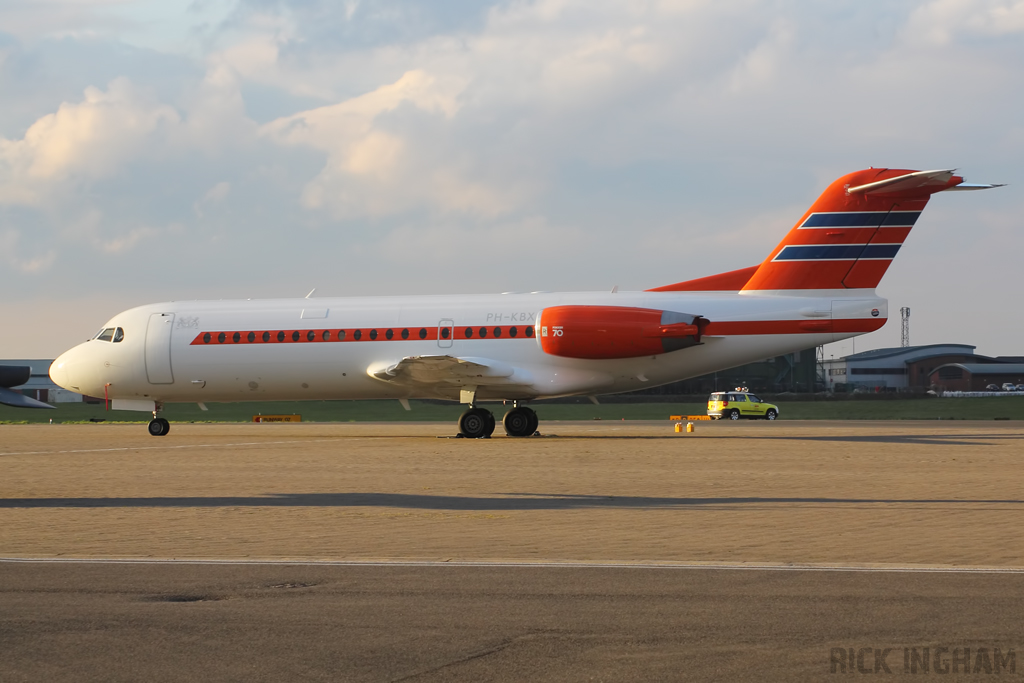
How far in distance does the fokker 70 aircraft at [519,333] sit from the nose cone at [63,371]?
0.56ft

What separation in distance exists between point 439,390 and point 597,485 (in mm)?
14379

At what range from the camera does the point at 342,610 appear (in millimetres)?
7207

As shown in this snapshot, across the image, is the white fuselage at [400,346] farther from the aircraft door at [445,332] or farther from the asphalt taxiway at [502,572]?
the asphalt taxiway at [502,572]

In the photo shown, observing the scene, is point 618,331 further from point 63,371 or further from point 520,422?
point 63,371

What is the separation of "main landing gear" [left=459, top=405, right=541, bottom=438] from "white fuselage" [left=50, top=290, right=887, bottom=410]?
0.58 m

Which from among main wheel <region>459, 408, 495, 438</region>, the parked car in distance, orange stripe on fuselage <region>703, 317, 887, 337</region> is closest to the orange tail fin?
orange stripe on fuselage <region>703, 317, 887, 337</region>

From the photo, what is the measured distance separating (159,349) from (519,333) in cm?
1068

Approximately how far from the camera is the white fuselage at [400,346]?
2738 centimetres

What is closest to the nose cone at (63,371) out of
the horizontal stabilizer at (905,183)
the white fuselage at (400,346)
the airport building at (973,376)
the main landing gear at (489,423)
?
the white fuselage at (400,346)

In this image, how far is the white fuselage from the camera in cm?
2738

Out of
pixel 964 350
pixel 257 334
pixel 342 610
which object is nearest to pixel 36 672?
pixel 342 610

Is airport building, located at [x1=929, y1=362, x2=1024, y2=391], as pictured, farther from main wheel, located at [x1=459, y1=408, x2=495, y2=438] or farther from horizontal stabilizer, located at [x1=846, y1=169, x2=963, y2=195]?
main wheel, located at [x1=459, y1=408, x2=495, y2=438]

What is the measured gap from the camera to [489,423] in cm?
2958

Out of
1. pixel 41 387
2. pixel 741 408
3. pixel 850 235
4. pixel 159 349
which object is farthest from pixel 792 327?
pixel 41 387
